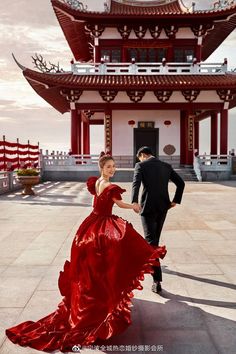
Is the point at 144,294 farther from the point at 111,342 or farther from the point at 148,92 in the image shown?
the point at 148,92

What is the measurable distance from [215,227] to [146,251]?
4.12 metres

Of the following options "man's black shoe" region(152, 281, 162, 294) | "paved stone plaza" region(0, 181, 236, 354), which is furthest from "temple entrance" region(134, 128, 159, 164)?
"man's black shoe" region(152, 281, 162, 294)

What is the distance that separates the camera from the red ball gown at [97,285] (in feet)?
8.77

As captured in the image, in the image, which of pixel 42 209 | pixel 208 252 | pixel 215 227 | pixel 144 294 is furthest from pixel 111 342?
pixel 42 209

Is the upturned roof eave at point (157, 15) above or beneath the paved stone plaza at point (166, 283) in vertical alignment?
above

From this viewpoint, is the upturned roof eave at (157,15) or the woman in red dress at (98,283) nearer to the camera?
the woman in red dress at (98,283)

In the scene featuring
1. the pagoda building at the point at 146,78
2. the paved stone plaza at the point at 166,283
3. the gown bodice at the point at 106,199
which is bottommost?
the paved stone plaza at the point at 166,283

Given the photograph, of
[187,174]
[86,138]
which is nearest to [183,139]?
[187,174]

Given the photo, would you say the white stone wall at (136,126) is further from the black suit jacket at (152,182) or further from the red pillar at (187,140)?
the black suit jacket at (152,182)

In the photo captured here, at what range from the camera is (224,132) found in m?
18.7

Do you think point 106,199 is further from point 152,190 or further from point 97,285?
point 152,190

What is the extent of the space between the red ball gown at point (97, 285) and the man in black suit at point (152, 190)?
2.26 ft

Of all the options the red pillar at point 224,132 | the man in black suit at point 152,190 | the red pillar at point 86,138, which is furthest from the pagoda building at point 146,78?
the man in black suit at point 152,190

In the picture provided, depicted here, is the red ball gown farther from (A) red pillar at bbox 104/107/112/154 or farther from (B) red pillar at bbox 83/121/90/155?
(B) red pillar at bbox 83/121/90/155
